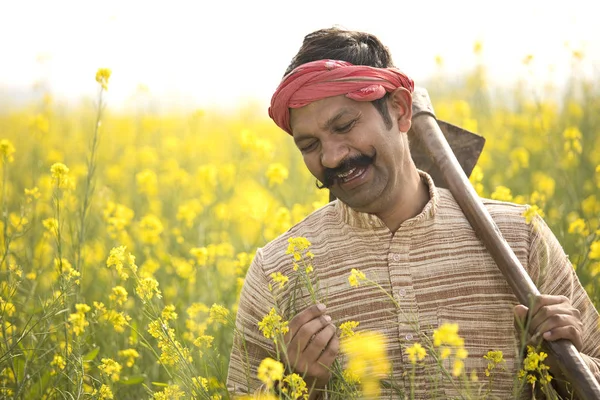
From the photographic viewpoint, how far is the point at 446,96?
7.20 m

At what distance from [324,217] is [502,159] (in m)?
3.25

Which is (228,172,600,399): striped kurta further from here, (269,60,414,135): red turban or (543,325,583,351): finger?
(269,60,414,135): red turban

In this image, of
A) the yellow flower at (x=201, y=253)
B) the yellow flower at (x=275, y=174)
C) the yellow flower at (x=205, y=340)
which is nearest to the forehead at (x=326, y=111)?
the yellow flower at (x=205, y=340)

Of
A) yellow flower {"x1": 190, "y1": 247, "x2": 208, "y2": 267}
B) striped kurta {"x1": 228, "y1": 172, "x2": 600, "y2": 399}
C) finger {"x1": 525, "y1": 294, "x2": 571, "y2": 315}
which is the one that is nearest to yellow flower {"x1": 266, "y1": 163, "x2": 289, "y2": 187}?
Answer: yellow flower {"x1": 190, "y1": 247, "x2": 208, "y2": 267}

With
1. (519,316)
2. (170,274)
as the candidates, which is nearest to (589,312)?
(519,316)

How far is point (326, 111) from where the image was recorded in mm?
1984

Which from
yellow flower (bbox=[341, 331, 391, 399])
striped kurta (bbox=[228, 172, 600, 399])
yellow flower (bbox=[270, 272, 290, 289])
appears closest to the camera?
yellow flower (bbox=[341, 331, 391, 399])

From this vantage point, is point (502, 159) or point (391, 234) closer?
point (391, 234)

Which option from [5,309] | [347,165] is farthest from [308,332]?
[5,309]

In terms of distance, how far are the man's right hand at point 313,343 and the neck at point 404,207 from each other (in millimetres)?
431

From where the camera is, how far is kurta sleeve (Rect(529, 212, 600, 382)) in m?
2.00

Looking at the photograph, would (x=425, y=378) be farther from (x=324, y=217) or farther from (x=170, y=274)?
(x=170, y=274)

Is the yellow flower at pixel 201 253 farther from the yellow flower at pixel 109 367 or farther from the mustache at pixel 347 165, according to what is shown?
the mustache at pixel 347 165

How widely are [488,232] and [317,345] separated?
606mm
